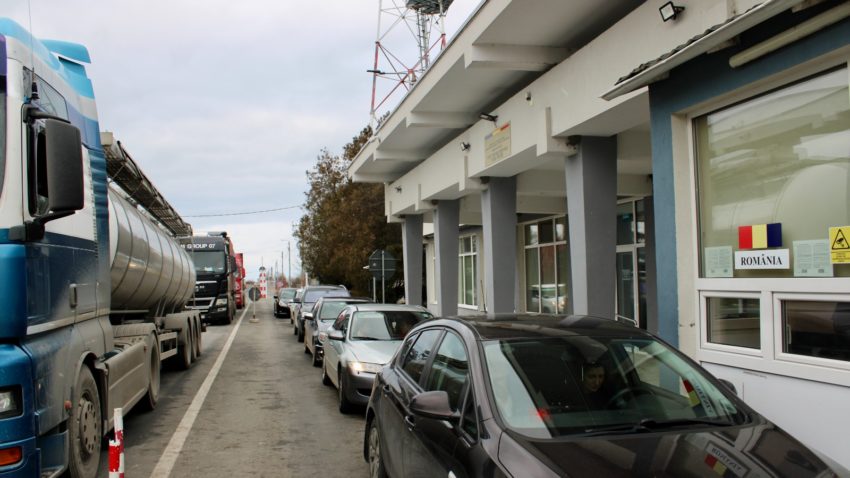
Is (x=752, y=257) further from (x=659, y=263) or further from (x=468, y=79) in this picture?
(x=468, y=79)

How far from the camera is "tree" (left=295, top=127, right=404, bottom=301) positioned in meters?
31.0

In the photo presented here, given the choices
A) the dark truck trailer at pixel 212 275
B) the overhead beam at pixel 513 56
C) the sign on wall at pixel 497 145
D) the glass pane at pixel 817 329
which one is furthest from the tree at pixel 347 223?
the glass pane at pixel 817 329

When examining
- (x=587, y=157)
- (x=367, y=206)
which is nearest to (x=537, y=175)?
(x=587, y=157)

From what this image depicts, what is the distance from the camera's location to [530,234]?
19.4 metres

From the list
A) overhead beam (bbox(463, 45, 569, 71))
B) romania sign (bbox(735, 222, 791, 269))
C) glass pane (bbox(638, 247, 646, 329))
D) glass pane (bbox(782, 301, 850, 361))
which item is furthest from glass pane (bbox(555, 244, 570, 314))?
glass pane (bbox(782, 301, 850, 361))

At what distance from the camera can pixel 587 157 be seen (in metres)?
9.02

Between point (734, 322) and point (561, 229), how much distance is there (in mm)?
11450

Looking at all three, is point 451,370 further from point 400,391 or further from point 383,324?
point 383,324

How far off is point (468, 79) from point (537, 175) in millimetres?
Answer: 3130

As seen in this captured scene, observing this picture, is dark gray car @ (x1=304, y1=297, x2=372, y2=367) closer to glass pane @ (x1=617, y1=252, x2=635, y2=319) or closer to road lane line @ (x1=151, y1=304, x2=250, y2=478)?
road lane line @ (x1=151, y1=304, x2=250, y2=478)

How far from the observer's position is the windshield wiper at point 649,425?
129 inches

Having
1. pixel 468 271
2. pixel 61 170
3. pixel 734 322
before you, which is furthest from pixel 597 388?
pixel 468 271

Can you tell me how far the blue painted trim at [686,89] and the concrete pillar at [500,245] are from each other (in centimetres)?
560

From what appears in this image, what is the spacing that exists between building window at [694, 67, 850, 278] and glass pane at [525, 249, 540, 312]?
12.6 meters
